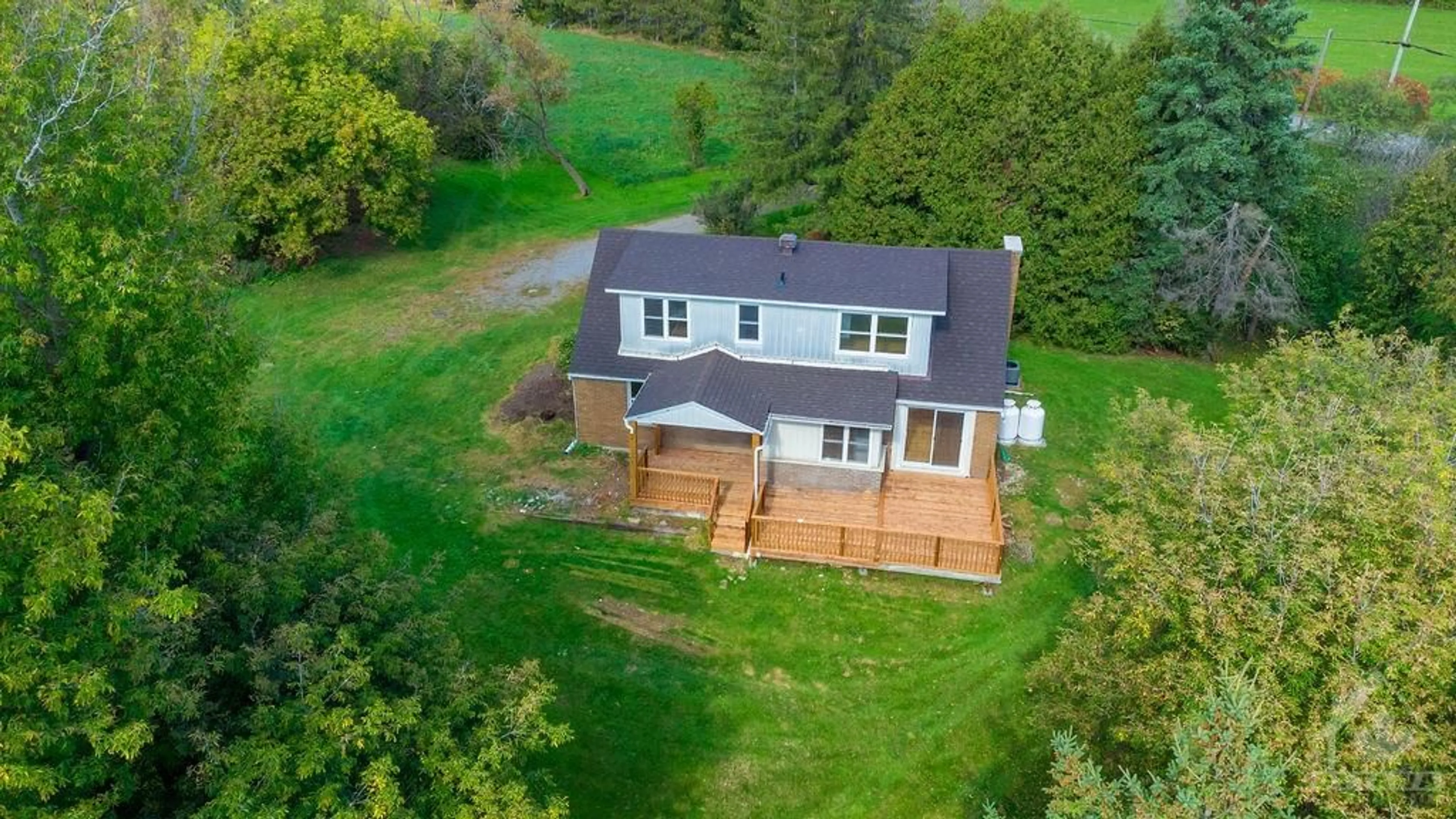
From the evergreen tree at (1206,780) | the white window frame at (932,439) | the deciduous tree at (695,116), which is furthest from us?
the deciduous tree at (695,116)

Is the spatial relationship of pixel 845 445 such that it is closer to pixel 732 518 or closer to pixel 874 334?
pixel 874 334

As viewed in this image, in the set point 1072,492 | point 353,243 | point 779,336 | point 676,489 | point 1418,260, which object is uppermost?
point 1418,260

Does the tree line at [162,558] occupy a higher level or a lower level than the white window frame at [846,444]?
higher

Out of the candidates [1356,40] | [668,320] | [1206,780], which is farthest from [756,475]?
[1356,40]

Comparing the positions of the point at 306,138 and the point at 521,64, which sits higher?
the point at 521,64

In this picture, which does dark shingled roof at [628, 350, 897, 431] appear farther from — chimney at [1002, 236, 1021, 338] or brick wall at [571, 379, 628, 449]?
chimney at [1002, 236, 1021, 338]

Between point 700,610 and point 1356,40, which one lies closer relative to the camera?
point 700,610

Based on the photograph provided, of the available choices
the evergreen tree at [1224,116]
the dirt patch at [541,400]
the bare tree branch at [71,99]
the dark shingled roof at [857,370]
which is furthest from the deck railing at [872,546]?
the evergreen tree at [1224,116]

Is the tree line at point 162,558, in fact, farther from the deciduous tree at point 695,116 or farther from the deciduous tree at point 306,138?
the deciduous tree at point 695,116
